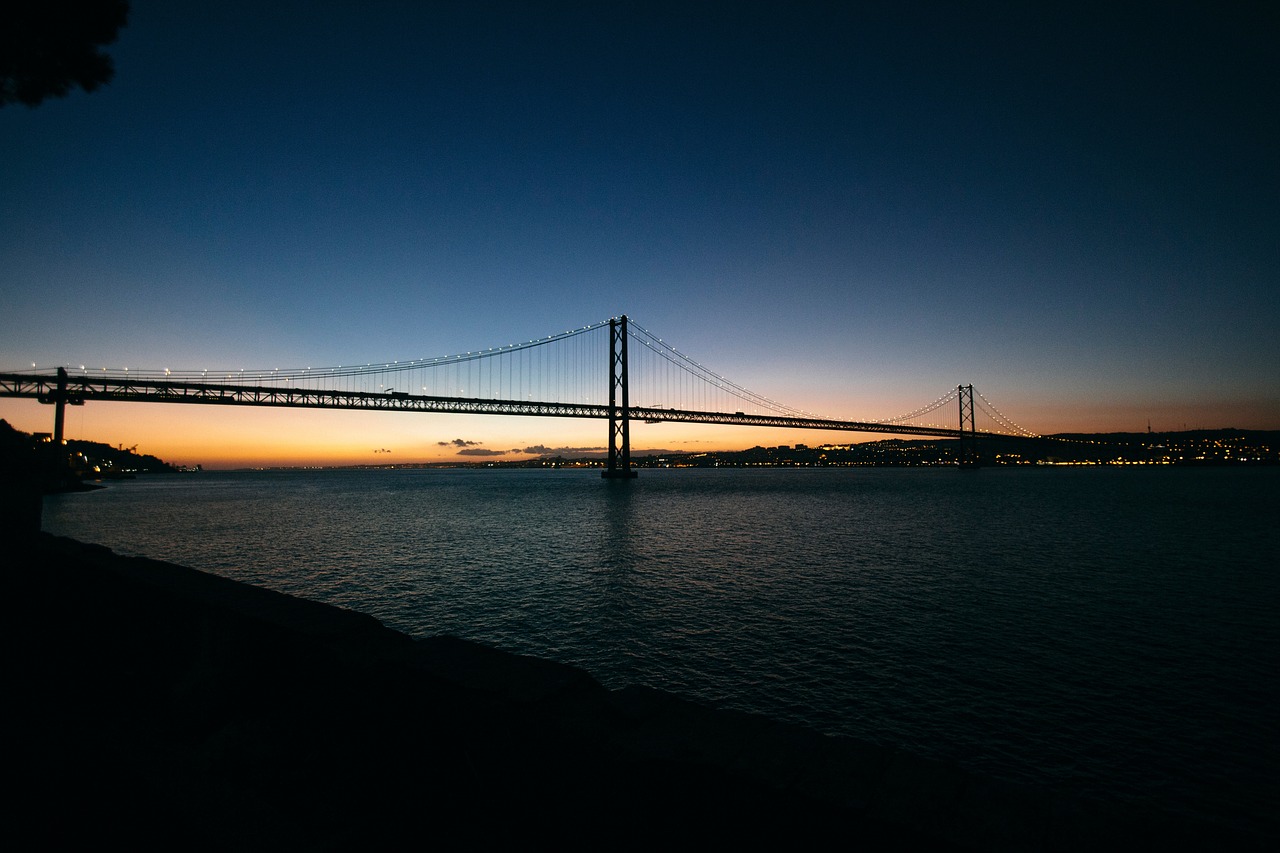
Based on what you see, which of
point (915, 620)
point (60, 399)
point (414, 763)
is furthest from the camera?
point (60, 399)

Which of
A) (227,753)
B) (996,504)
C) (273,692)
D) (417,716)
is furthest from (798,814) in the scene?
(996,504)

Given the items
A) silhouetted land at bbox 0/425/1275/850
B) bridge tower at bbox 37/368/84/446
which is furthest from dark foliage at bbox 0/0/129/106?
bridge tower at bbox 37/368/84/446

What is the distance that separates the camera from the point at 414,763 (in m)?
3.65

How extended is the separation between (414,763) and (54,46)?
311 inches

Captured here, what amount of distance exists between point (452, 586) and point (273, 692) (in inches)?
364

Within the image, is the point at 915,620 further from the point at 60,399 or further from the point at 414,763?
the point at 60,399

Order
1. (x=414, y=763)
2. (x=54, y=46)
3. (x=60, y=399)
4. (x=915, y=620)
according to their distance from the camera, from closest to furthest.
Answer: (x=414, y=763) < (x=54, y=46) < (x=915, y=620) < (x=60, y=399)

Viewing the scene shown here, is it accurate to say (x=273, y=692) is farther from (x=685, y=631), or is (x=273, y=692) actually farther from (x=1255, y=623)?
(x=1255, y=623)

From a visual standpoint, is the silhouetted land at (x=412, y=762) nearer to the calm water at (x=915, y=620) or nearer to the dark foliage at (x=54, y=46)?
the calm water at (x=915, y=620)

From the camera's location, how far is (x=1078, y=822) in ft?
6.89

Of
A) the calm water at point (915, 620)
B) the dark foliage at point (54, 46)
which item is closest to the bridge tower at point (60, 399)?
the calm water at point (915, 620)

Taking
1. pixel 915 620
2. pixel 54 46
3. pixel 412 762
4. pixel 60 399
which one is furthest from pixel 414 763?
pixel 60 399

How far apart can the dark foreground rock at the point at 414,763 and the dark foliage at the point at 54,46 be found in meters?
5.46

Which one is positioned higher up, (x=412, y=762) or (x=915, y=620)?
(x=412, y=762)
